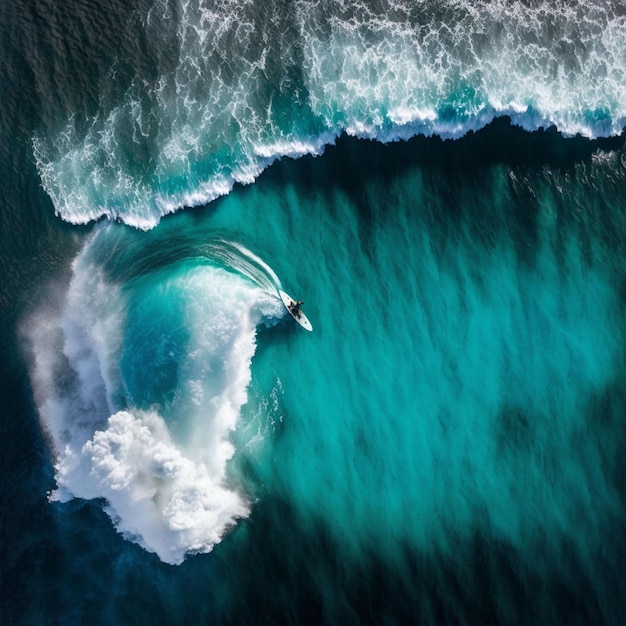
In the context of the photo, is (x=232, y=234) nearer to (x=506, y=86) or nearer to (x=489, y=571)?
(x=506, y=86)

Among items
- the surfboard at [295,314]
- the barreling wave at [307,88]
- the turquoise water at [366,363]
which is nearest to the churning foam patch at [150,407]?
the turquoise water at [366,363]

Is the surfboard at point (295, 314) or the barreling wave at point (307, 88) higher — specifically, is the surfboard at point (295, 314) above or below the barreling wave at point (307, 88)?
below

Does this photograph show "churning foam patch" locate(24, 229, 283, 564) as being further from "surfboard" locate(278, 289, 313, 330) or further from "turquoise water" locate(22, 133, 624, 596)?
"surfboard" locate(278, 289, 313, 330)

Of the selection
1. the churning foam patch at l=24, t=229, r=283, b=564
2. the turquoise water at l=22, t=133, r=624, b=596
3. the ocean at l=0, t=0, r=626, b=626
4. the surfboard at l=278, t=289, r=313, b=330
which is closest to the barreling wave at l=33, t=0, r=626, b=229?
the ocean at l=0, t=0, r=626, b=626

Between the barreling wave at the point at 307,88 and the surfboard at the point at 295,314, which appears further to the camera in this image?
the barreling wave at the point at 307,88

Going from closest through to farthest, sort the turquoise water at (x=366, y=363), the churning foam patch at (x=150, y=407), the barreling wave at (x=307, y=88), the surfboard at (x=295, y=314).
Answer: the churning foam patch at (x=150, y=407) → the turquoise water at (x=366, y=363) → the surfboard at (x=295, y=314) → the barreling wave at (x=307, y=88)

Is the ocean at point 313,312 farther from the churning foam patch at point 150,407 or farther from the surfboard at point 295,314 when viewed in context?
the surfboard at point 295,314

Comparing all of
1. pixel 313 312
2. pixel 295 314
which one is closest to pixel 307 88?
pixel 313 312
